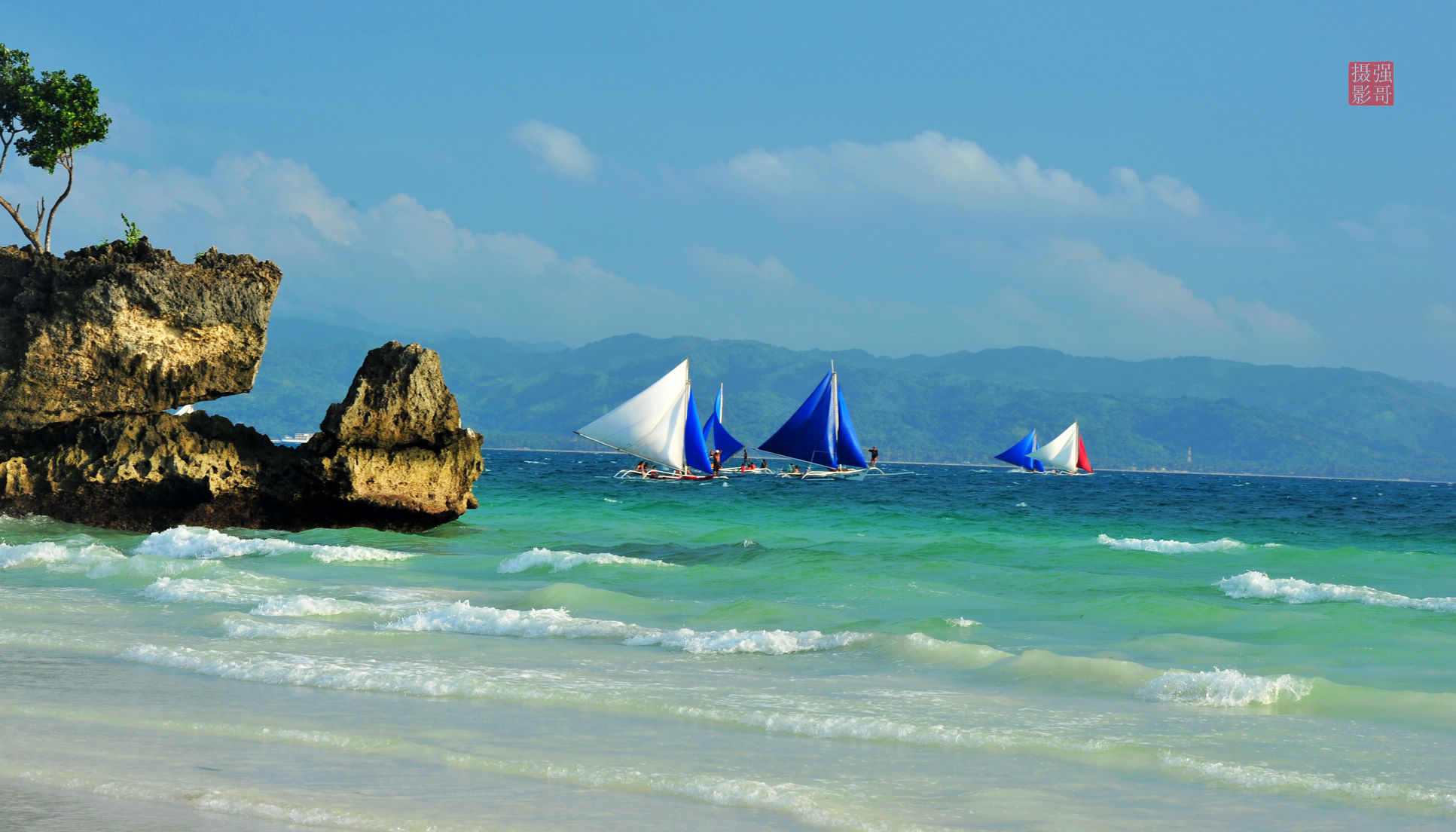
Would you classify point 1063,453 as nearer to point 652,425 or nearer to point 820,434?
point 820,434

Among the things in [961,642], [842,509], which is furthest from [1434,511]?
[961,642]

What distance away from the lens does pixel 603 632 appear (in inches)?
473

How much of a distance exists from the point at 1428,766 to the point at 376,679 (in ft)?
25.5

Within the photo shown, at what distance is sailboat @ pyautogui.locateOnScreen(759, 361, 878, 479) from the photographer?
7581cm

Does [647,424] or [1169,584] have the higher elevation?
[647,424]

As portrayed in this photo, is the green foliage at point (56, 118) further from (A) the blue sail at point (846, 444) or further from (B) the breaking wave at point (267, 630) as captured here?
(A) the blue sail at point (846, 444)

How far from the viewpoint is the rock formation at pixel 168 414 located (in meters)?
21.9

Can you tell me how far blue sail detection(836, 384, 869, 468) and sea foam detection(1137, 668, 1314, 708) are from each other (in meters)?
67.9

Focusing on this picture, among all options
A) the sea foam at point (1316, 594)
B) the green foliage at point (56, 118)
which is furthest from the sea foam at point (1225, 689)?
the green foliage at point (56, 118)

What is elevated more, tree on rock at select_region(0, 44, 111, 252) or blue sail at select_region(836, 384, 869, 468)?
tree on rock at select_region(0, 44, 111, 252)

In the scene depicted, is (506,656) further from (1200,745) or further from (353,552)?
(353,552)

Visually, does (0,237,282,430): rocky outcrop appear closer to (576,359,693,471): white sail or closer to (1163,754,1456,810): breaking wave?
(1163,754,1456,810): breaking wave

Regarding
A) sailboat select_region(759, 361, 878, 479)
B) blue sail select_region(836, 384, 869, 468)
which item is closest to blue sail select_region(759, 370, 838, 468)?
sailboat select_region(759, 361, 878, 479)

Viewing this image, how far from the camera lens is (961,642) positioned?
11.6 metres
